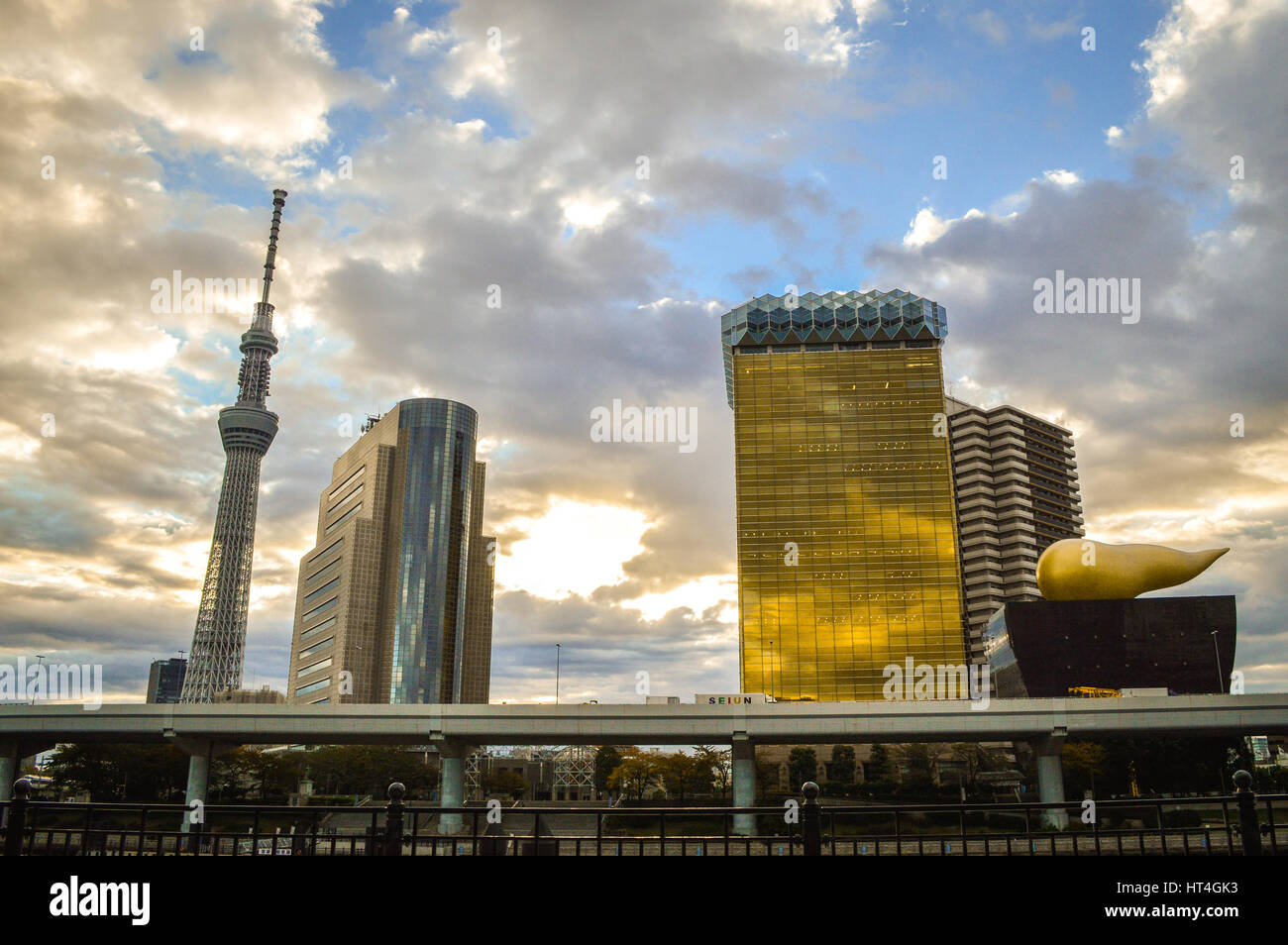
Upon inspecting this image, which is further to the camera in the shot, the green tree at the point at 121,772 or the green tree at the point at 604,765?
the green tree at the point at 604,765

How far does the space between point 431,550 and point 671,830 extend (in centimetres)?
13100

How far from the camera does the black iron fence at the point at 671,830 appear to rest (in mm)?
12727

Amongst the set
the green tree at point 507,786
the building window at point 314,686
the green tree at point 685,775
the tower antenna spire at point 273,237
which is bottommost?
the green tree at point 507,786

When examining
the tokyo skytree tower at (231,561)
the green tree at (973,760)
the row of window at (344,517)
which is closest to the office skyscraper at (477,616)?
the row of window at (344,517)

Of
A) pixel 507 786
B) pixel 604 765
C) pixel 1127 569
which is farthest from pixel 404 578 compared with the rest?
pixel 1127 569

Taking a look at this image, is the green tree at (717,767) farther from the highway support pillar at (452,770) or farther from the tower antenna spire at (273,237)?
the tower antenna spire at (273,237)

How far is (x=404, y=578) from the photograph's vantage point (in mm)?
176125

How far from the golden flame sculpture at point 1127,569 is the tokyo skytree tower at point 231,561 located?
143 meters

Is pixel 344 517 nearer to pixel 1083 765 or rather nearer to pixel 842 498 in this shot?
pixel 842 498

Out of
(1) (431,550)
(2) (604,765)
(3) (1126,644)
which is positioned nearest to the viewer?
(3) (1126,644)

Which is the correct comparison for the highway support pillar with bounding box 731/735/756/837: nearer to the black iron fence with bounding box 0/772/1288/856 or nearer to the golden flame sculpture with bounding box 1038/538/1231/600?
the black iron fence with bounding box 0/772/1288/856

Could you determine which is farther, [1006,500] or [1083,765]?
[1006,500]

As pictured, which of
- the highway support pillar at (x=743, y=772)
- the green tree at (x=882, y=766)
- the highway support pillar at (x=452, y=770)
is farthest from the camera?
the green tree at (x=882, y=766)
